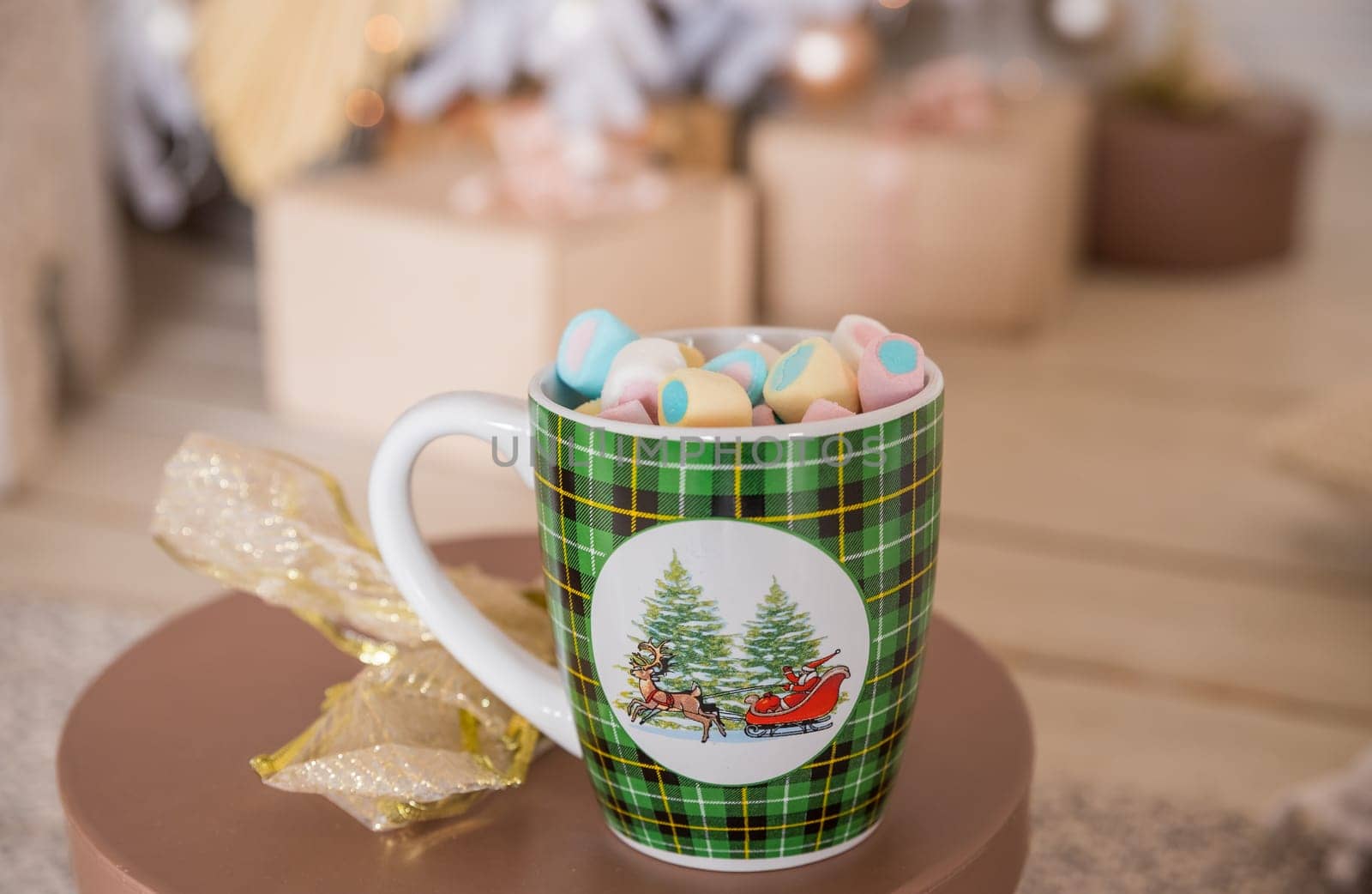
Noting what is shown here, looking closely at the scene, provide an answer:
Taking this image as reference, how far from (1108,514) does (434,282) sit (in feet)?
2.45

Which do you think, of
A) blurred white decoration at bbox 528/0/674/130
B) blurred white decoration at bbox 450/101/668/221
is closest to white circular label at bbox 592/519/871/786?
blurred white decoration at bbox 450/101/668/221

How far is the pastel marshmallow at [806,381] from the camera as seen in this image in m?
0.45

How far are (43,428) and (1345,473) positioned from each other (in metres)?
1.31

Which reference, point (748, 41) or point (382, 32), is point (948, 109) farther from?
point (382, 32)

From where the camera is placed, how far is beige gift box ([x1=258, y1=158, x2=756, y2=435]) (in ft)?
5.06

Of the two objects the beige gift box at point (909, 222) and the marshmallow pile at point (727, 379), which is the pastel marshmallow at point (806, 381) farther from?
the beige gift box at point (909, 222)

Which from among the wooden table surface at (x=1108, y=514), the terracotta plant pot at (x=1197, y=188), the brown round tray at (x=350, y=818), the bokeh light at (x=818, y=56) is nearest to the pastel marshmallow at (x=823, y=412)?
the brown round tray at (x=350, y=818)

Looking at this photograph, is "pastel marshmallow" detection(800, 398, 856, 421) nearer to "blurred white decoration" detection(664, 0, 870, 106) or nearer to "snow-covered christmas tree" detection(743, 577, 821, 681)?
"snow-covered christmas tree" detection(743, 577, 821, 681)

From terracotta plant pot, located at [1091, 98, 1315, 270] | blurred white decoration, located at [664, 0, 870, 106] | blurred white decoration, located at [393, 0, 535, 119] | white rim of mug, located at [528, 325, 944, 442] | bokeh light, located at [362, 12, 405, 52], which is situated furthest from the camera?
terracotta plant pot, located at [1091, 98, 1315, 270]

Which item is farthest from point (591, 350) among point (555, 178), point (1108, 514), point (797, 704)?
point (555, 178)

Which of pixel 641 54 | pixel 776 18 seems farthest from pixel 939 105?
pixel 641 54

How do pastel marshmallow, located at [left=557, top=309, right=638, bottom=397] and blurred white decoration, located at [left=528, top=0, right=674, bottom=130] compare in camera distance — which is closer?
pastel marshmallow, located at [left=557, top=309, right=638, bottom=397]

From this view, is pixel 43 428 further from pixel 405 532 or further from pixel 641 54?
pixel 405 532

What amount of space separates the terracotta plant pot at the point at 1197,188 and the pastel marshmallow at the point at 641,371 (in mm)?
2096
